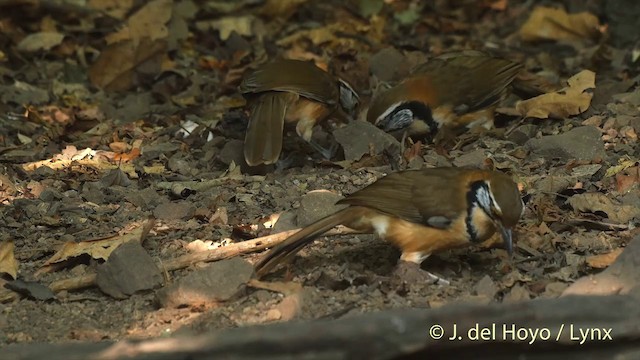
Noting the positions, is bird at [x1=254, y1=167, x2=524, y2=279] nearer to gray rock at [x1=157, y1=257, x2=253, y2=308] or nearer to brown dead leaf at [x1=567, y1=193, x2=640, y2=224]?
gray rock at [x1=157, y1=257, x2=253, y2=308]

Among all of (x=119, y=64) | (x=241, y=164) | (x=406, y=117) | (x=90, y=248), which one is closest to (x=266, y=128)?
(x=241, y=164)

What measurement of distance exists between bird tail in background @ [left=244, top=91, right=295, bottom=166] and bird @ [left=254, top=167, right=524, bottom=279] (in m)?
1.66

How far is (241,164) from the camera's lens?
6793mm

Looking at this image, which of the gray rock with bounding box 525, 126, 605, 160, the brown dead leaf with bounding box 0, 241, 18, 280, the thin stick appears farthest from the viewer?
the gray rock with bounding box 525, 126, 605, 160

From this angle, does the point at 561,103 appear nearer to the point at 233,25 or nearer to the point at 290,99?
the point at 290,99

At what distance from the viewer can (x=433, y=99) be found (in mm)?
7449

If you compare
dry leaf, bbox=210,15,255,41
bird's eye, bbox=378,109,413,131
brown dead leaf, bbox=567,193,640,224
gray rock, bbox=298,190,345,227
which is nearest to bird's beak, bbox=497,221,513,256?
brown dead leaf, bbox=567,193,640,224

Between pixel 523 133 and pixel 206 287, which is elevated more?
pixel 206 287

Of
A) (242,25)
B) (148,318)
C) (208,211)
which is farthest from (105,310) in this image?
(242,25)

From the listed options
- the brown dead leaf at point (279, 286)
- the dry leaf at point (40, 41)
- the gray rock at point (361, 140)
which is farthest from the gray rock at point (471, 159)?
the dry leaf at point (40, 41)

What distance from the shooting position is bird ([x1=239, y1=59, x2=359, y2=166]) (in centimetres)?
684

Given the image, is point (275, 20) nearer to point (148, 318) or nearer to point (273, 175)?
point (273, 175)

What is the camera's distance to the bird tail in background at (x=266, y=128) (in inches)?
258

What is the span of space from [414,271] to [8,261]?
2.05m
